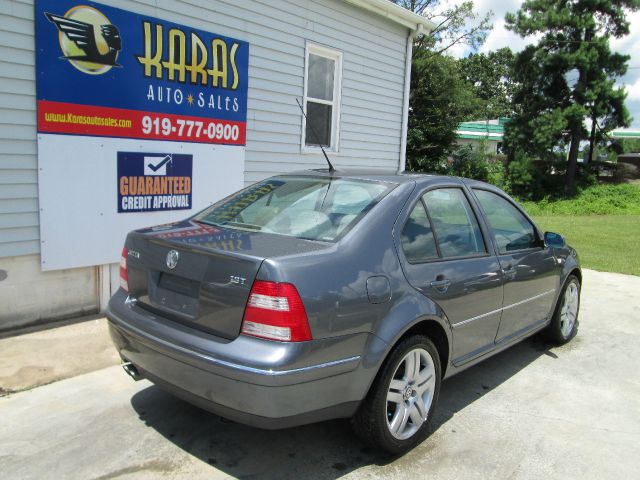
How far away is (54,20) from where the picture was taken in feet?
15.5

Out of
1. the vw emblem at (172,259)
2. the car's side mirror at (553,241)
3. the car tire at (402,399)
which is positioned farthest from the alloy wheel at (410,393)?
the car's side mirror at (553,241)

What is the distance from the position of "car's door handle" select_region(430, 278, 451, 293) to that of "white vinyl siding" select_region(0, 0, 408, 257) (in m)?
3.68

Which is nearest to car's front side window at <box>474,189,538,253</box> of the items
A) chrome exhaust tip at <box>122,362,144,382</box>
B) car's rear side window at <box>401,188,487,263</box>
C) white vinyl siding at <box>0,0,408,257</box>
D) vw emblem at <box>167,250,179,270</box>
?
car's rear side window at <box>401,188,487,263</box>

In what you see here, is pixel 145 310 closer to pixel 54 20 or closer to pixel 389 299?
pixel 389 299

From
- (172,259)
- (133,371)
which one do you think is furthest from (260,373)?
(133,371)

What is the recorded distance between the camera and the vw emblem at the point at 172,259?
2.83 meters

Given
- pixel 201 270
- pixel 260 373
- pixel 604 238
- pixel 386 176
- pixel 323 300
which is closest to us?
pixel 260 373

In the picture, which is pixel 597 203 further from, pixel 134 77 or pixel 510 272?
pixel 134 77

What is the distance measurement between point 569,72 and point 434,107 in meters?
5.53

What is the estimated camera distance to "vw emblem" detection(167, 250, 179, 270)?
9.28ft

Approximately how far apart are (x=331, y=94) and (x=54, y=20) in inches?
168

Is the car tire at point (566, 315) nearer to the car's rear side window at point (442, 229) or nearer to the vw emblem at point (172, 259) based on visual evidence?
the car's rear side window at point (442, 229)

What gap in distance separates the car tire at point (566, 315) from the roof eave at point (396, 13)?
5.17m

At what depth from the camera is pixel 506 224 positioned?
14.1ft
